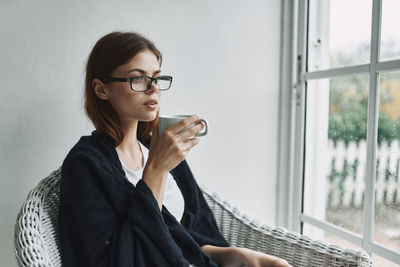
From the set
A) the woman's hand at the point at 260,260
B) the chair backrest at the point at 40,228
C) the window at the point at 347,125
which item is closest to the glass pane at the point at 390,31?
the window at the point at 347,125

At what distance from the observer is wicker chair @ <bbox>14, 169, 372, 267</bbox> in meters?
0.87

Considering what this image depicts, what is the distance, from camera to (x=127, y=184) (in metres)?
1.00

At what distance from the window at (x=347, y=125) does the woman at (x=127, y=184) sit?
1.91 feet

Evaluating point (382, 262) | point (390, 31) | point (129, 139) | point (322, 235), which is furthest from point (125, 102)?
point (322, 235)

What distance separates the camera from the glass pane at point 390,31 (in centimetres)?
124

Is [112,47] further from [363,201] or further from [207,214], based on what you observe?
[363,201]

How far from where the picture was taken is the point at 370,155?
1357 millimetres

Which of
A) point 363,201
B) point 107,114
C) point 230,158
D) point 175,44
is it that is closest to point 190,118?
point 107,114

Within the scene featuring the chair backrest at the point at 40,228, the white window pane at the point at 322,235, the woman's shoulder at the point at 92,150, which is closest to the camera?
the chair backrest at the point at 40,228

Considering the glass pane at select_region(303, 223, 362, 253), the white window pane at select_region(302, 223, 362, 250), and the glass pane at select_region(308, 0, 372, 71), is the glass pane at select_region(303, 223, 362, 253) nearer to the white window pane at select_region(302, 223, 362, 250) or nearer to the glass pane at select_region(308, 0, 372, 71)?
→ the white window pane at select_region(302, 223, 362, 250)

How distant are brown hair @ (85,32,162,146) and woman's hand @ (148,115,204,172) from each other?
180 millimetres

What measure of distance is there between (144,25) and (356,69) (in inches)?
35.2

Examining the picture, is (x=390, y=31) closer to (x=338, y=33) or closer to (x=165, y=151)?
(x=338, y=33)

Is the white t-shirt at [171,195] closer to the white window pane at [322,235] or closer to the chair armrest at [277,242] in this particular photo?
the chair armrest at [277,242]
